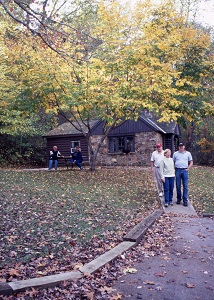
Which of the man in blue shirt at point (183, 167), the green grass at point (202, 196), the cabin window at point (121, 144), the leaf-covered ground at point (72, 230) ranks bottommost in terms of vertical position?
the green grass at point (202, 196)

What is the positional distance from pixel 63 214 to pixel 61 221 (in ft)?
2.33

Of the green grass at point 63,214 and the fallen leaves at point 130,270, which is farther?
the green grass at point 63,214

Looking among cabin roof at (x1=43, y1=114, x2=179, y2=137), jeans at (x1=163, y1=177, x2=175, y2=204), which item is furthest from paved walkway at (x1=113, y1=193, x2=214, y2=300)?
cabin roof at (x1=43, y1=114, x2=179, y2=137)

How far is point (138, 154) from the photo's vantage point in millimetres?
26797

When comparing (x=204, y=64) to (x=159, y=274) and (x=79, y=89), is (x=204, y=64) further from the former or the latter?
(x=159, y=274)

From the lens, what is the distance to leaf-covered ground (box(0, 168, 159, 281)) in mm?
5414

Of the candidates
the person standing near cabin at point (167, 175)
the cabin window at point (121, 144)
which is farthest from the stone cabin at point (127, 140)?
the person standing near cabin at point (167, 175)

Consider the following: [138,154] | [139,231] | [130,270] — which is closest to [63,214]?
[139,231]

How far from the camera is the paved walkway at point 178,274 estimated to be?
4.22 metres

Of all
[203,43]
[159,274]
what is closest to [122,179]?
[203,43]

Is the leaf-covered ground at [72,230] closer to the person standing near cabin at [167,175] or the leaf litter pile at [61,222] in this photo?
the leaf litter pile at [61,222]

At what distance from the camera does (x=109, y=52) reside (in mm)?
14500

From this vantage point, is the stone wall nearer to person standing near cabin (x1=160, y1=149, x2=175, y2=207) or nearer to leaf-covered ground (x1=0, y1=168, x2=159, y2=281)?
leaf-covered ground (x1=0, y1=168, x2=159, y2=281)

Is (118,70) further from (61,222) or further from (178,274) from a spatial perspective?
(178,274)
